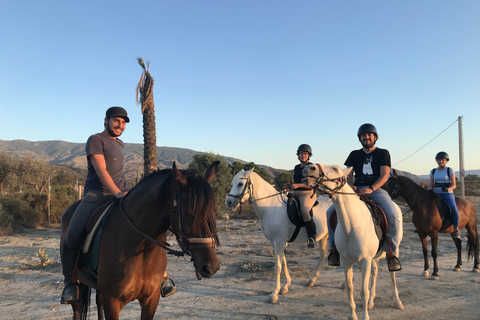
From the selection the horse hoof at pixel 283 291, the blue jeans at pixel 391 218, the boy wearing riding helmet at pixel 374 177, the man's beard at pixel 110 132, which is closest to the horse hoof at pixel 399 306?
the boy wearing riding helmet at pixel 374 177

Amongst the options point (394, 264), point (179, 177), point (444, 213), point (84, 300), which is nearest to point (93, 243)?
point (84, 300)

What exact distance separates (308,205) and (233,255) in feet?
13.8

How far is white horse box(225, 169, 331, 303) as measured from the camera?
5.89 metres

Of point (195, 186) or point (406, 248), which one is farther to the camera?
point (406, 248)

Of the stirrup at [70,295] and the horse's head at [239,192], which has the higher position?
the horse's head at [239,192]

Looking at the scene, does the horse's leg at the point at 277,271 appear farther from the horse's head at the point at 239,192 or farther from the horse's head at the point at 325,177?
the horse's head at the point at 325,177

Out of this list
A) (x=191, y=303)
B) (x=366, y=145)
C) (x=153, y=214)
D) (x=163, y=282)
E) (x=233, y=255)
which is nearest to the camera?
(x=153, y=214)

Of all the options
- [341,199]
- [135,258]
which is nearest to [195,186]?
[135,258]

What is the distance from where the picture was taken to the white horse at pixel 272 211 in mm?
5891

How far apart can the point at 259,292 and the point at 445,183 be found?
5.80m

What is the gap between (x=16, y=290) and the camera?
592 centimetres

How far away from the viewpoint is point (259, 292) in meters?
5.82

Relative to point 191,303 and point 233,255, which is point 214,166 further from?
point 233,255

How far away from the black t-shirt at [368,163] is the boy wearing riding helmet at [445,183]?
13.6ft
